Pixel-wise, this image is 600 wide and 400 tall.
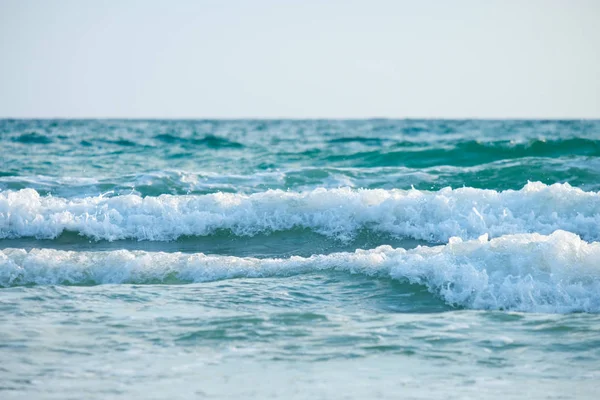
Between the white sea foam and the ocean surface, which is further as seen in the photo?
the white sea foam

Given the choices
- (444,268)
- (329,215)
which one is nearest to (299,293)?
(444,268)

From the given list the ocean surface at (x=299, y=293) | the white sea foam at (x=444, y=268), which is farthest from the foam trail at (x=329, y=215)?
the white sea foam at (x=444, y=268)

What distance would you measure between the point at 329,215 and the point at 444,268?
4241 millimetres

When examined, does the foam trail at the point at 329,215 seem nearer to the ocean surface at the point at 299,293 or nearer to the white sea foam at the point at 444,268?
the ocean surface at the point at 299,293

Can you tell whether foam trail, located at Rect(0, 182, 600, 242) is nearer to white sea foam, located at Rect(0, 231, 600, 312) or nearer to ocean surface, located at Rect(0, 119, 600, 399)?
ocean surface, located at Rect(0, 119, 600, 399)

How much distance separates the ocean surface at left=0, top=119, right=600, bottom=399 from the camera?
4984mm

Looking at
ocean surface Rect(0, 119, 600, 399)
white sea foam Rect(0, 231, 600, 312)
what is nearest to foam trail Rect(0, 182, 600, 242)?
ocean surface Rect(0, 119, 600, 399)

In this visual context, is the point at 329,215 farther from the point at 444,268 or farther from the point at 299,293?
the point at 299,293

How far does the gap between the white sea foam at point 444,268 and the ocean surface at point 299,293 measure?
2 cm

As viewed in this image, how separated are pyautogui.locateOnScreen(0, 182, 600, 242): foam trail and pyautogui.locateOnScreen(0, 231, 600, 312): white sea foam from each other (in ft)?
8.86

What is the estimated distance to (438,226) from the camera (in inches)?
442

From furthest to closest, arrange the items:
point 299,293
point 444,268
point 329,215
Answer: point 329,215, point 444,268, point 299,293

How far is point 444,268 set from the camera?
7.62 meters

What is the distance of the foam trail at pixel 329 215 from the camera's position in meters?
11.3
